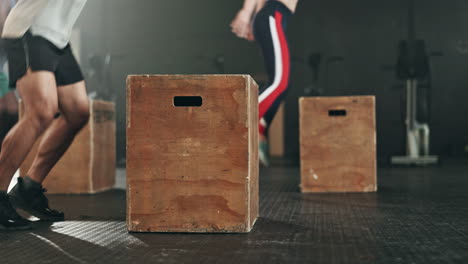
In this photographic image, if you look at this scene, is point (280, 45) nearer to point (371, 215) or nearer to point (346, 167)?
point (346, 167)

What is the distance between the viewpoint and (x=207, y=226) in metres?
1.85

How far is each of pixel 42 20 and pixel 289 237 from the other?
44.1 inches

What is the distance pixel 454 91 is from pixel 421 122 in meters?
1.12

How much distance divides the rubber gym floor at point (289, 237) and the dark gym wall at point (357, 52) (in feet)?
14.2

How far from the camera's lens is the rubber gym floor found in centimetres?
147

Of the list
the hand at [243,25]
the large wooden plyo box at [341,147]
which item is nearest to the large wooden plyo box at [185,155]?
the large wooden plyo box at [341,147]

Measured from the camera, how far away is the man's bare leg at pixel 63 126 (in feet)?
7.22

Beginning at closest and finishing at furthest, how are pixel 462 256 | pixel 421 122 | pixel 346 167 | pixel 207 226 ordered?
→ pixel 462 256 < pixel 207 226 < pixel 346 167 < pixel 421 122

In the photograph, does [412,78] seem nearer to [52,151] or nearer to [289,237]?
[52,151]

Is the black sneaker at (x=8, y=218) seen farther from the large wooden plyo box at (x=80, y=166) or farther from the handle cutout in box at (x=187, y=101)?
the large wooden plyo box at (x=80, y=166)

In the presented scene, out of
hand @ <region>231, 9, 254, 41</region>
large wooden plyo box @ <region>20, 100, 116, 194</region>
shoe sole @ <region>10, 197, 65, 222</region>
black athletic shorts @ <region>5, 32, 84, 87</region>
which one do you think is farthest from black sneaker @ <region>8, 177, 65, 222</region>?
hand @ <region>231, 9, 254, 41</region>

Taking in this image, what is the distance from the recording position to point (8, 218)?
195 centimetres

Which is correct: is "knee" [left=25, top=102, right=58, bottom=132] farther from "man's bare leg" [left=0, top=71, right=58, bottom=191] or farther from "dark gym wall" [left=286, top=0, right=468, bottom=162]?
"dark gym wall" [left=286, top=0, right=468, bottom=162]

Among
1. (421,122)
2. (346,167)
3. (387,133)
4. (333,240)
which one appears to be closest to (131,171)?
(333,240)
